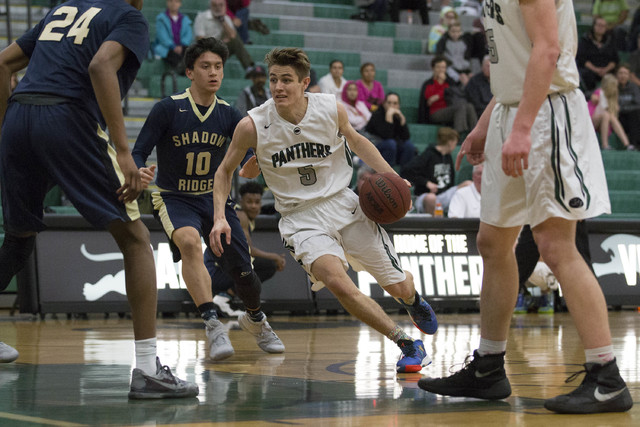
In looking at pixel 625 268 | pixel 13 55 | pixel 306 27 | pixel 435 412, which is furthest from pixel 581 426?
pixel 306 27

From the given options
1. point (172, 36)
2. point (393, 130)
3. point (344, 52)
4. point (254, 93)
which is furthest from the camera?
point (344, 52)

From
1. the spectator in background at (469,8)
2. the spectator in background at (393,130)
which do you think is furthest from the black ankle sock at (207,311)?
the spectator in background at (469,8)

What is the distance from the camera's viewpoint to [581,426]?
12.2 feet

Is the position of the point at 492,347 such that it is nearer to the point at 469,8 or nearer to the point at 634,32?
the point at 634,32

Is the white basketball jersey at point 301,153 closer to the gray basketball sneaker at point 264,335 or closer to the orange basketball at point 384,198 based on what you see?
the orange basketball at point 384,198

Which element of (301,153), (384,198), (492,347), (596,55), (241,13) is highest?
(241,13)

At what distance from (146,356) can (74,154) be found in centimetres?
97

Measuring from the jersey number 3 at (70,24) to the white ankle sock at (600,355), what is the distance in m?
2.64

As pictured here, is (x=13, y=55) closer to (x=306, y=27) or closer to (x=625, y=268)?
(x=625, y=268)

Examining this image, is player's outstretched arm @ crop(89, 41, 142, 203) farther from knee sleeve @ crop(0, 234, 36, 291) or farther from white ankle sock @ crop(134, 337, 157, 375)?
knee sleeve @ crop(0, 234, 36, 291)

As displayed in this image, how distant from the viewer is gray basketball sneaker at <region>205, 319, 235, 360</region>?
240 inches

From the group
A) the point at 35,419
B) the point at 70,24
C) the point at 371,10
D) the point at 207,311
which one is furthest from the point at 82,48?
the point at 371,10

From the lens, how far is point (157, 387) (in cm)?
438

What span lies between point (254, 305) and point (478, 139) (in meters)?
2.84
